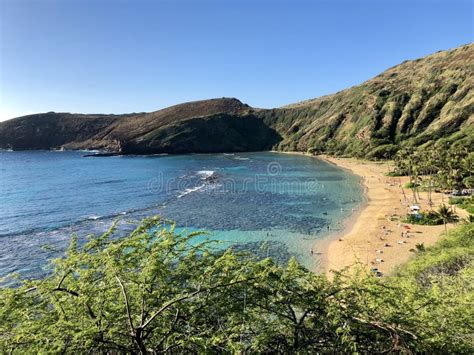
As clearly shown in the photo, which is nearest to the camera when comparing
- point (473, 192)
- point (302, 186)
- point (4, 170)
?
point (473, 192)

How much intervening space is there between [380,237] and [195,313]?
41916 millimetres

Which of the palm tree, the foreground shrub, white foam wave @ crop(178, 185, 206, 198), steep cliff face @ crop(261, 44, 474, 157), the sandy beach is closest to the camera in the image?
the foreground shrub

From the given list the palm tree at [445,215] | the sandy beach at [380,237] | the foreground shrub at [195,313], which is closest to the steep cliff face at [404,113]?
the sandy beach at [380,237]

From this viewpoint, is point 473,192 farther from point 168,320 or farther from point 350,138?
point 350,138

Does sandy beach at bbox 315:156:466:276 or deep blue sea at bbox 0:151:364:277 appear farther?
deep blue sea at bbox 0:151:364:277

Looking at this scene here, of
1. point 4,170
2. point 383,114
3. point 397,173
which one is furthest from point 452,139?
point 4,170

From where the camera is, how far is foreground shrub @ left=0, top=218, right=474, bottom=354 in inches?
355

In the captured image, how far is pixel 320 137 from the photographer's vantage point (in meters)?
184

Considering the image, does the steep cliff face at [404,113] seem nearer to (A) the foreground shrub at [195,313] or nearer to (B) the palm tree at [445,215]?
(B) the palm tree at [445,215]

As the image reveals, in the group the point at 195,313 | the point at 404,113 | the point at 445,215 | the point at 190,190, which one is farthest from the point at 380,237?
the point at 404,113

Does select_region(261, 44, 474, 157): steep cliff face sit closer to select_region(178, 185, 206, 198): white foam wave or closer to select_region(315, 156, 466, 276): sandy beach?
select_region(315, 156, 466, 276): sandy beach

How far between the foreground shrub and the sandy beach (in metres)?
14.4

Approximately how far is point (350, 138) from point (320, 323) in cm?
16538

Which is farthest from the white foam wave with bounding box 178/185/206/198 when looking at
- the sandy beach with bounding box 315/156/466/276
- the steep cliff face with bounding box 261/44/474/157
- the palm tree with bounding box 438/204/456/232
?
the steep cliff face with bounding box 261/44/474/157
